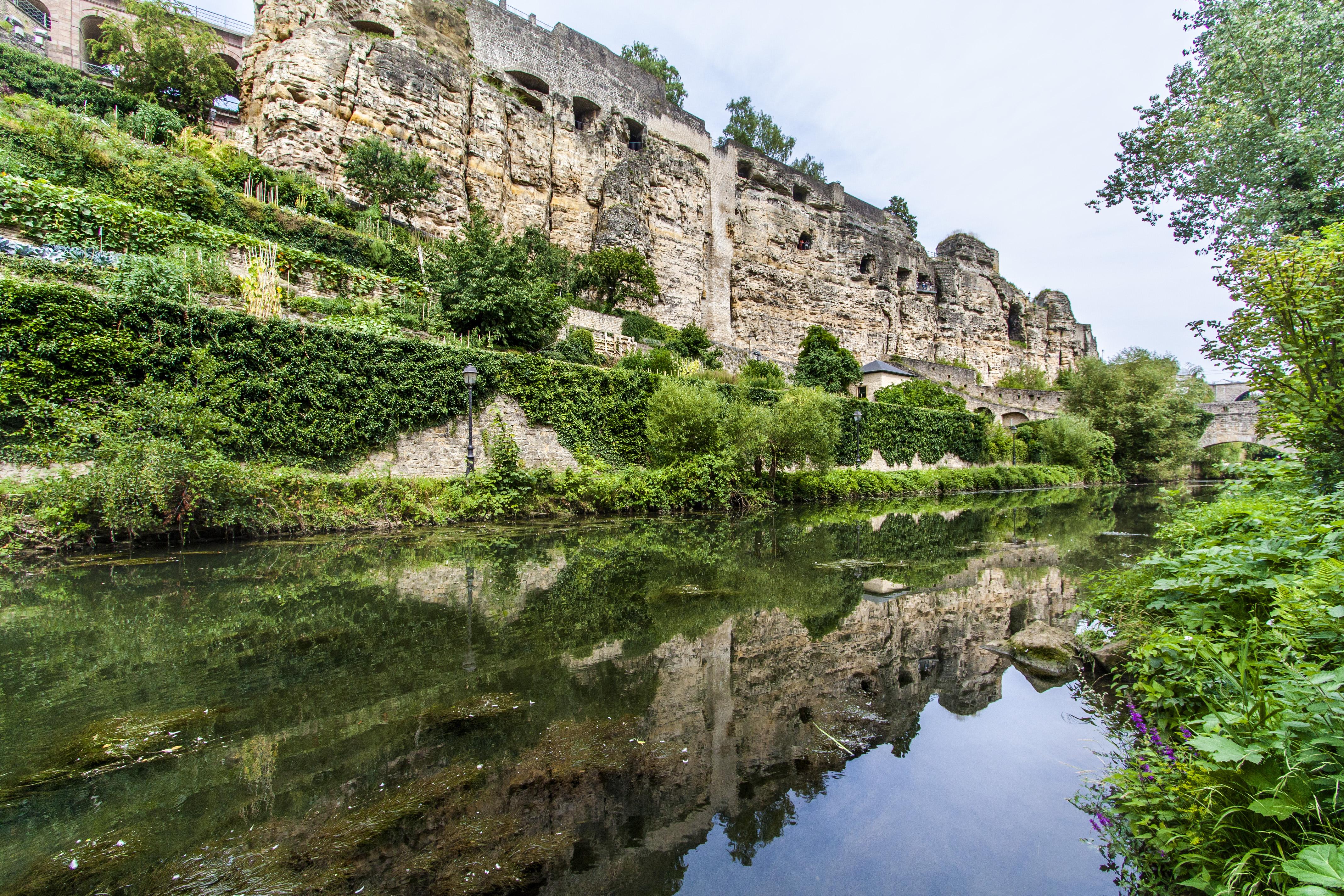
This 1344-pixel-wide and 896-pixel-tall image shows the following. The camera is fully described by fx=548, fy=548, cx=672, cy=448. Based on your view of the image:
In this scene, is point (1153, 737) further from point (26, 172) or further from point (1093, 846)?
point (26, 172)

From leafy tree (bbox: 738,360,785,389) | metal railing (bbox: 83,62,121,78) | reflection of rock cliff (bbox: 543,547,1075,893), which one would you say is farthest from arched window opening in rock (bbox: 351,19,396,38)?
reflection of rock cliff (bbox: 543,547,1075,893)

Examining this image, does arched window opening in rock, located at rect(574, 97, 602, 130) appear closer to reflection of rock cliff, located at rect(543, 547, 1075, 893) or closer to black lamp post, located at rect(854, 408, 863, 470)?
black lamp post, located at rect(854, 408, 863, 470)

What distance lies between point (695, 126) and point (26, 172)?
27.5m

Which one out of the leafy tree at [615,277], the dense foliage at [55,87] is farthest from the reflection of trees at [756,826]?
the dense foliage at [55,87]

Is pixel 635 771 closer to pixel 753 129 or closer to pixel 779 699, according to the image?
pixel 779 699

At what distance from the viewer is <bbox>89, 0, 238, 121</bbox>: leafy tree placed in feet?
65.6

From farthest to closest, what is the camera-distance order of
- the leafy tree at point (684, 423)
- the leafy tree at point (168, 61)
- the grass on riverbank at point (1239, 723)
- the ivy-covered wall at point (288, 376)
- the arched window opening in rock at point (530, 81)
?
the arched window opening in rock at point (530, 81), the leafy tree at point (168, 61), the leafy tree at point (684, 423), the ivy-covered wall at point (288, 376), the grass on riverbank at point (1239, 723)

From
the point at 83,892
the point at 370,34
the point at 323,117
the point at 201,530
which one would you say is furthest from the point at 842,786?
the point at 370,34

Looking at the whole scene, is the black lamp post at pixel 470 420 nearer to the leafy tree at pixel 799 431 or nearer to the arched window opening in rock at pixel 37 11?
the leafy tree at pixel 799 431

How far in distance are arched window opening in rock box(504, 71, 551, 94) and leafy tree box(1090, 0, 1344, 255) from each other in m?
24.2

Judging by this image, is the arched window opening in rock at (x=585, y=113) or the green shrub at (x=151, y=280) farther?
the arched window opening in rock at (x=585, y=113)

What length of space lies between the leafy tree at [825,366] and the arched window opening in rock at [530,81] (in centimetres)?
1784

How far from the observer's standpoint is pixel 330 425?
1088cm

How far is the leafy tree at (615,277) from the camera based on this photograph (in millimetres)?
23703
